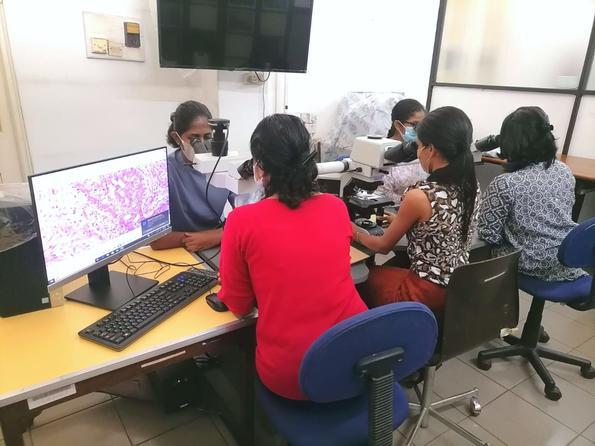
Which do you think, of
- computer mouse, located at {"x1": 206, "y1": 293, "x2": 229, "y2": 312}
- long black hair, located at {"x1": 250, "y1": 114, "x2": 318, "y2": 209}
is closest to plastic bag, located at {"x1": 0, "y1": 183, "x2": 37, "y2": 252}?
computer mouse, located at {"x1": 206, "y1": 293, "x2": 229, "y2": 312}

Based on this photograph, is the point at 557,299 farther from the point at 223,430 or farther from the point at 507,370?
the point at 223,430

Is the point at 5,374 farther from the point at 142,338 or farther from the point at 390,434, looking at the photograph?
the point at 390,434

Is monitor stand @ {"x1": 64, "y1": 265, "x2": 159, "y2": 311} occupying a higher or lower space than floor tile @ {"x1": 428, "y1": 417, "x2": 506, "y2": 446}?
higher

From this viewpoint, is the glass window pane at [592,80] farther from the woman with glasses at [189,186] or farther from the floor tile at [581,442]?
the woman with glasses at [189,186]

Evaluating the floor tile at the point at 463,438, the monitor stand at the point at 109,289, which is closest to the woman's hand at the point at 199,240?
the monitor stand at the point at 109,289

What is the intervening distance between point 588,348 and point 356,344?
7.07 ft

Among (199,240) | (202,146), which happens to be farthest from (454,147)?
(199,240)

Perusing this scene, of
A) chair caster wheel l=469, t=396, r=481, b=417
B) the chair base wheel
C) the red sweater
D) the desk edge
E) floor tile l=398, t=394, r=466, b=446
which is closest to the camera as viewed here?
the desk edge

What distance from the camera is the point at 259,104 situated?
3340mm

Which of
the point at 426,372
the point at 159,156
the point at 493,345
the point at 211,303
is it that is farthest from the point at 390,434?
the point at 493,345

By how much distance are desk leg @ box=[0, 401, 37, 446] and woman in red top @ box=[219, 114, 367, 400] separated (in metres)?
0.52

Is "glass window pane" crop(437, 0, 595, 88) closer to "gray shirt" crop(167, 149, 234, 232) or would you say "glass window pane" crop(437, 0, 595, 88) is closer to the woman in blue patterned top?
the woman in blue patterned top

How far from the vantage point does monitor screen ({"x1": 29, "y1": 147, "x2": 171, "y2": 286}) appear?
1.13 metres

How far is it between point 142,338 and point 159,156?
0.62m
